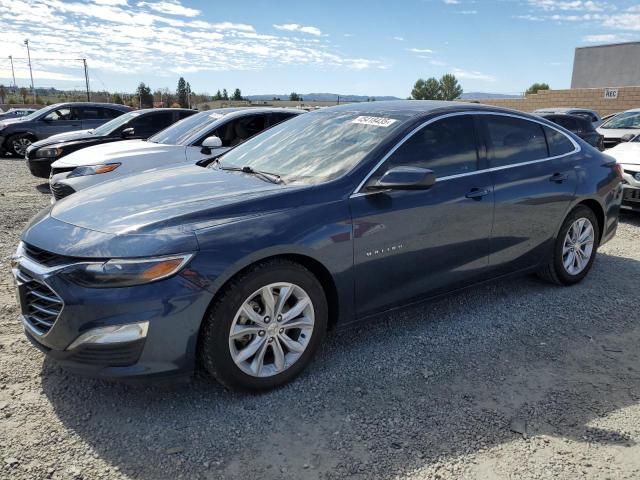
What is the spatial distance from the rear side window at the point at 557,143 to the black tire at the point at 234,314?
2605 millimetres

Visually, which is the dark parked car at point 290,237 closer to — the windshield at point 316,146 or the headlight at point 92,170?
the windshield at point 316,146

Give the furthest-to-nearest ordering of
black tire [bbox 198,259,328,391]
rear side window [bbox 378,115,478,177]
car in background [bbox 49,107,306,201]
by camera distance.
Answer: car in background [bbox 49,107,306,201] → rear side window [bbox 378,115,478,177] → black tire [bbox 198,259,328,391]

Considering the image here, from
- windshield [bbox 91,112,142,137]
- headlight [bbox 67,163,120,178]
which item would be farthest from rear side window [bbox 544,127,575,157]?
windshield [bbox 91,112,142,137]

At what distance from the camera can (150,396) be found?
2.97m

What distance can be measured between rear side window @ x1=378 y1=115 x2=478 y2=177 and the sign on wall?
2664 cm

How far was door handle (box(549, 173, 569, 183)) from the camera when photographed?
4.31 metres

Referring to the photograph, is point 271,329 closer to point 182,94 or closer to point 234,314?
point 234,314

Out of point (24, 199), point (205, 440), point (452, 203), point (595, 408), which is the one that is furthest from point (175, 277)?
point (24, 199)

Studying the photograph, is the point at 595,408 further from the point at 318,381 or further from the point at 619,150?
the point at 619,150

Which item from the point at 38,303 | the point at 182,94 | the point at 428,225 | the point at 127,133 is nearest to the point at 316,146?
the point at 428,225

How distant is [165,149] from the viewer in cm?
728

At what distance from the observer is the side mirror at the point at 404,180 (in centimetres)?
315

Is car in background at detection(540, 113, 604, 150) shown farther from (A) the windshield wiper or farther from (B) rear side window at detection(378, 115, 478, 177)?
(A) the windshield wiper

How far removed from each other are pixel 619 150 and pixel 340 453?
751cm
